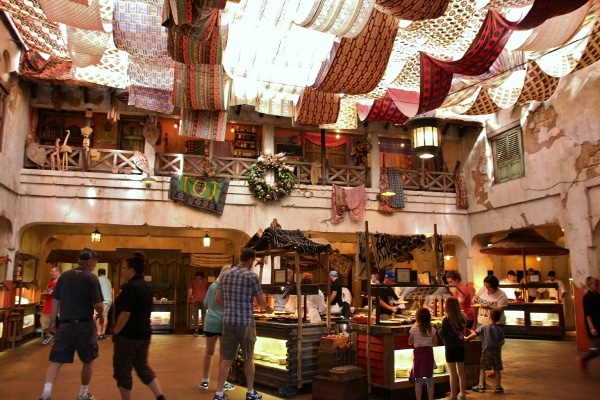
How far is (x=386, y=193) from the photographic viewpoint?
1373 centimetres

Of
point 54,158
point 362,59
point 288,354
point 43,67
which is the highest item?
point 43,67

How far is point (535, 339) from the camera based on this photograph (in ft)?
44.4

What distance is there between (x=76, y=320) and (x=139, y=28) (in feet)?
15.0

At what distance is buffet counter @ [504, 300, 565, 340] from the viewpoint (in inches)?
524

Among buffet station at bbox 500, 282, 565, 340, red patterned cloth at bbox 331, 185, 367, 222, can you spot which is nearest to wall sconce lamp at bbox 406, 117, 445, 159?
red patterned cloth at bbox 331, 185, 367, 222

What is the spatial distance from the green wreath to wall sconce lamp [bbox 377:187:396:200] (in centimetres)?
254

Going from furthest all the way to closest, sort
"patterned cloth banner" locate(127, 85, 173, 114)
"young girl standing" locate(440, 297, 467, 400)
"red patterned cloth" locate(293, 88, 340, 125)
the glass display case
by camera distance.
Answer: the glass display case < "red patterned cloth" locate(293, 88, 340, 125) < "patterned cloth banner" locate(127, 85, 173, 114) < "young girl standing" locate(440, 297, 467, 400)

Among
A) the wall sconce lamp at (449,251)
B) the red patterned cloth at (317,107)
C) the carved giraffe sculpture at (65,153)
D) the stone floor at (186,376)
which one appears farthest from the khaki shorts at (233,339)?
the wall sconce lamp at (449,251)

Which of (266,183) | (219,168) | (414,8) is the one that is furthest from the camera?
(219,168)

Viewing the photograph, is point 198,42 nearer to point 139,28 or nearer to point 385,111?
point 139,28

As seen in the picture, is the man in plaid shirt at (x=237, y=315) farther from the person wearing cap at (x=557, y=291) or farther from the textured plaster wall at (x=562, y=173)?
the person wearing cap at (x=557, y=291)

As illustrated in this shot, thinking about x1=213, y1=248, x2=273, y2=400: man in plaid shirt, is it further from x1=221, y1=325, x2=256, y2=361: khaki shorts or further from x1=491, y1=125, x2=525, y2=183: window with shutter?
x1=491, y1=125, x2=525, y2=183: window with shutter

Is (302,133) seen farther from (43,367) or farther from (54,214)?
(43,367)

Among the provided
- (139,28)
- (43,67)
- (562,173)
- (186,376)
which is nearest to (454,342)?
(186,376)
